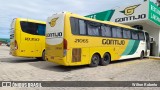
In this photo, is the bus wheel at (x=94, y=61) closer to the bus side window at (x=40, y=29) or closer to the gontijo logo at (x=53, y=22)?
the gontijo logo at (x=53, y=22)

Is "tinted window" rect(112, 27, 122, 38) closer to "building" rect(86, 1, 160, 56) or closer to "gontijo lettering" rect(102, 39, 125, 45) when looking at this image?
"gontijo lettering" rect(102, 39, 125, 45)

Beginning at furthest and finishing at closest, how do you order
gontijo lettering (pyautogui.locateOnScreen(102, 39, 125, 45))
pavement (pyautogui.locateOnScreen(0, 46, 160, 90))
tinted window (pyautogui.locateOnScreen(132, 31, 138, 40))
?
tinted window (pyautogui.locateOnScreen(132, 31, 138, 40)), gontijo lettering (pyautogui.locateOnScreen(102, 39, 125, 45)), pavement (pyautogui.locateOnScreen(0, 46, 160, 90))

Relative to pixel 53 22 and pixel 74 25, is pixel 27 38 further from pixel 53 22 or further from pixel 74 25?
pixel 74 25

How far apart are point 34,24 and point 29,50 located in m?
1.86

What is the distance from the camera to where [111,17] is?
938 inches

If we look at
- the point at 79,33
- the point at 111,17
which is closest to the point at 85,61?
the point at 79,33

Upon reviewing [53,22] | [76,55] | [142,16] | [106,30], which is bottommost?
[76,55]

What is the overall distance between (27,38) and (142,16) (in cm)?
1123

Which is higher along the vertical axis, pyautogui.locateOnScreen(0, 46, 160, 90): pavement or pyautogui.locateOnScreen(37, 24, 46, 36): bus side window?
pyautogui.locateOnScreen(37, 24, 46, 36): bus side window

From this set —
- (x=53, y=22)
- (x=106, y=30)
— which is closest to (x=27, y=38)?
(x=53, y=22)

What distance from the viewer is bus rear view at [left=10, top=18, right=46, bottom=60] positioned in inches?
549

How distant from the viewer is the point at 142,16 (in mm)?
20125

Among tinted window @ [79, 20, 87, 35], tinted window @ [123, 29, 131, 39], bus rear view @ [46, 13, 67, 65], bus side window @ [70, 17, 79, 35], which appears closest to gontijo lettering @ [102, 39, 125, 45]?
tinted window @ [123, 29, 131, 39]

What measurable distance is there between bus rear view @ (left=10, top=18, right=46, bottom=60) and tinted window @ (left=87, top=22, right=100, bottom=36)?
4.47m
